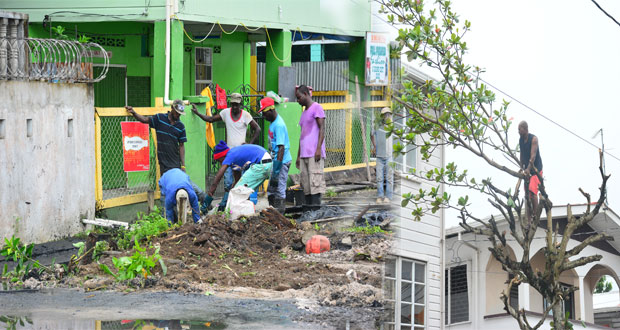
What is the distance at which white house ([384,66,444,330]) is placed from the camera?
615cm

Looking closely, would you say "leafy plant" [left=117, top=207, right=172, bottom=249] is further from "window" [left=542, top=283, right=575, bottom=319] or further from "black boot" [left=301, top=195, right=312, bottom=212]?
"window" [left=542, top=283, right=575, bottom=319]

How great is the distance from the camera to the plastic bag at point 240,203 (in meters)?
11.5

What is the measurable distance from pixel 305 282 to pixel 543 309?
2464 mm

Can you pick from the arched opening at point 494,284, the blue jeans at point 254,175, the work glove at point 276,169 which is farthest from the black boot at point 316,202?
the arched opening at point 494,284

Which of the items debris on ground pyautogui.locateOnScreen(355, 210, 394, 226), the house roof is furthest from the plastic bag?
the house roof

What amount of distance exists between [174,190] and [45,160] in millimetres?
1637

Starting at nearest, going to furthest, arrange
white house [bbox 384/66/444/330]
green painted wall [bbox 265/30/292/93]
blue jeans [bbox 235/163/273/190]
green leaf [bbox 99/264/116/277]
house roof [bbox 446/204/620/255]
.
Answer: white house [bbox 384/66/444/330] → house roof [bbox 446/204/620/255] → green leaf [bbox 99/264/116/277] → blue jeans [bbox 235/163/273/190] → green painted wall [bbox 265/30/292/93]

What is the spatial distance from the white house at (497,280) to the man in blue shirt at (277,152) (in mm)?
4599

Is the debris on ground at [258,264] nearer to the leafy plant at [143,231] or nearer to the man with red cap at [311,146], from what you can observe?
the leafy plant at [143,231]

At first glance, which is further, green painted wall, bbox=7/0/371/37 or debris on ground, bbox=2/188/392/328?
green painted wall, bbox=7/0/371/37

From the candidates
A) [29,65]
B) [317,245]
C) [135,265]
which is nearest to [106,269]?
[135,265]

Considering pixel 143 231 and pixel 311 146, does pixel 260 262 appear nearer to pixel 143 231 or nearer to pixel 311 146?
pixel 143 231

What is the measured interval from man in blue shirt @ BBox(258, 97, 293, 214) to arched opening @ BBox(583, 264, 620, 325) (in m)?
5.65

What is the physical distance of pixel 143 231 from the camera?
1102cm
